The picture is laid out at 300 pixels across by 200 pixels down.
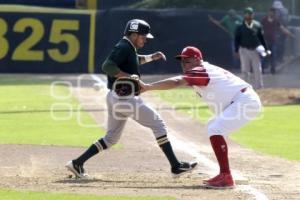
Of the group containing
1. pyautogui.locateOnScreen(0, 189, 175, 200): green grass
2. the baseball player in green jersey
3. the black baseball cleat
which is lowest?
the black baseball cleat

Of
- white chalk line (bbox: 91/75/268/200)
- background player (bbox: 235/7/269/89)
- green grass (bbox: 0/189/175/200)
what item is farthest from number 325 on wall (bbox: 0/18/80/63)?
green grass (bbox: 0/189/175/200)

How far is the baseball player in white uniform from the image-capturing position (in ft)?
34.0

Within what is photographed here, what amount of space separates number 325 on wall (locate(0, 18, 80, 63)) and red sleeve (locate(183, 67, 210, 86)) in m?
19.6

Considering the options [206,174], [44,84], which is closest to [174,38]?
[44,84]

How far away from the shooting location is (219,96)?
10617 millimetres

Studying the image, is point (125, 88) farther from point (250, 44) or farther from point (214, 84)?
point (250, 44)

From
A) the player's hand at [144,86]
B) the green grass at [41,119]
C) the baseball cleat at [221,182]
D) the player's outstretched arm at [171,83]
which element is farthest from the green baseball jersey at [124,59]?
the green grass at [41,119]

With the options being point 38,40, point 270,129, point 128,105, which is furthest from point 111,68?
point 38,40

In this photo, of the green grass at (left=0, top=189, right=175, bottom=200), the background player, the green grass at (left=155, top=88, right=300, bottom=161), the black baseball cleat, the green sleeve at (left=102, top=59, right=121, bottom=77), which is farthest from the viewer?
the background player

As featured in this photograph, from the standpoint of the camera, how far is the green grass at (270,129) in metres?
14.1

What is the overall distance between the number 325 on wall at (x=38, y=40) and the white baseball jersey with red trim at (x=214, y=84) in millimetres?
19303

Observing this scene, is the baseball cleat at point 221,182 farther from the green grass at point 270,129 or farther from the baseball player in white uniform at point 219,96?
the green grass at point 270,129

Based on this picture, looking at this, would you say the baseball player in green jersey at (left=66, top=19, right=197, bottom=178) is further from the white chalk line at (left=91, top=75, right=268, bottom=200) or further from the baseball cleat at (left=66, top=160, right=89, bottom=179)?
the white chalk line at (left=91, top=75, right=268, bottom=200)

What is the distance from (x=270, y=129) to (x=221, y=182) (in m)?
6.29
